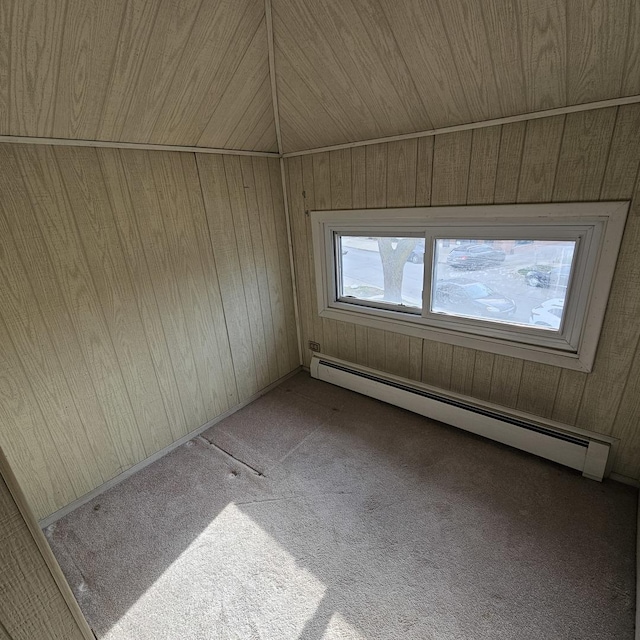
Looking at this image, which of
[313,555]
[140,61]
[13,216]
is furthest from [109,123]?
[313,555]

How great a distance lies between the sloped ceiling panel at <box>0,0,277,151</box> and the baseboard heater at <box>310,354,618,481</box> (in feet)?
6.56

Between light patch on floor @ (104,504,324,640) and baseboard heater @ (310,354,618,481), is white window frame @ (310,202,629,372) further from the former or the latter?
light patch on floor @ (104,504,324,640)

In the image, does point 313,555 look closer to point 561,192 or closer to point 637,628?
point 637,628

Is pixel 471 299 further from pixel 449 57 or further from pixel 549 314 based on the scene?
pixel 449 57

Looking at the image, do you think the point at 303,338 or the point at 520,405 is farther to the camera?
the point at 303,338

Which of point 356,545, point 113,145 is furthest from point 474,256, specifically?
point 113,145

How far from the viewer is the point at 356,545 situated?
163cm

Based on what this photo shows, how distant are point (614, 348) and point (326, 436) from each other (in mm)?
1697

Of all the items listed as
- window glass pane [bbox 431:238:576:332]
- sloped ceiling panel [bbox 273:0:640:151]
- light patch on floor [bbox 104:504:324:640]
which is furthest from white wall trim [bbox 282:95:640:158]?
light patch on floor [bbox 104:504:324:640]

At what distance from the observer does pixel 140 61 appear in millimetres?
1468

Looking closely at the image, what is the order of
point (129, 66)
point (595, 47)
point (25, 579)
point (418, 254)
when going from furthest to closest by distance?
point (418, 254) < point (129, 66) < point (595, 47) < point (25, 579)

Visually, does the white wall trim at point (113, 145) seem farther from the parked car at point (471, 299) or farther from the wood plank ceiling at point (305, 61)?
the parked car at point (471, 299)

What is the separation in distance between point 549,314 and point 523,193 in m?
0.67

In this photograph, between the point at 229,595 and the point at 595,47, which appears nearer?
the point at 595,47
